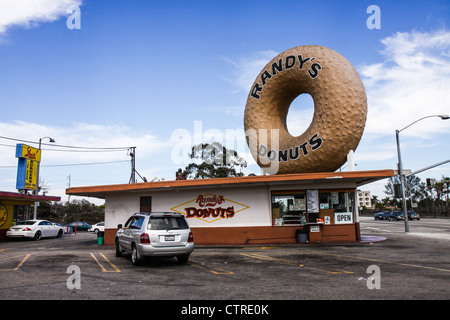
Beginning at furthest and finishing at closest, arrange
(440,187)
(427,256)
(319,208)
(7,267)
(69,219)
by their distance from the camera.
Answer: (440,187) < (69,219) < (319,208) < (427,256) < (7,267)

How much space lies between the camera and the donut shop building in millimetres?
17266

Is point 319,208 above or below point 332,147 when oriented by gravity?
below

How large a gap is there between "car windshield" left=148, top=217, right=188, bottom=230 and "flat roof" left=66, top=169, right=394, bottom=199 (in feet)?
17.9

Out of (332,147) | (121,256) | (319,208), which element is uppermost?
(332,147)

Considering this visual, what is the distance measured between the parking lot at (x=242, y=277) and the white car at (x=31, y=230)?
12.3 meters

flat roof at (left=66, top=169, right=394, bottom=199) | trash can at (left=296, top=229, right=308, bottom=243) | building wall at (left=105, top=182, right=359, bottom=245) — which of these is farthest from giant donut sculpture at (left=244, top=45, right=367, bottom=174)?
trash can at (left=296, top=229, right=308, bottom=243)

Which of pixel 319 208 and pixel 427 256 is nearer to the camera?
pixel 427 256

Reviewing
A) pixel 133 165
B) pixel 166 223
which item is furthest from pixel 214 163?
pixel 166 223

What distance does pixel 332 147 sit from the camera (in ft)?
53.0

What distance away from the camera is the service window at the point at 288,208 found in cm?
1759
